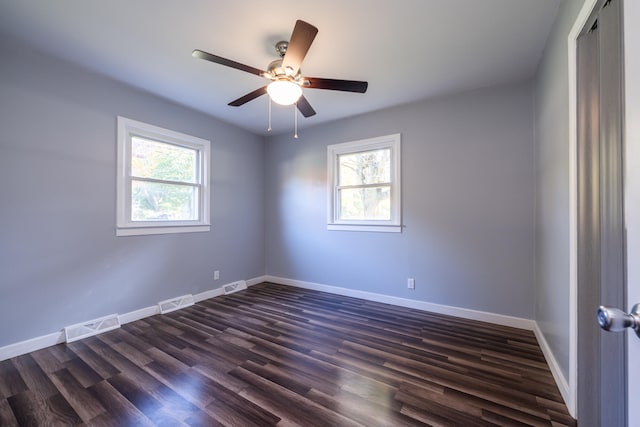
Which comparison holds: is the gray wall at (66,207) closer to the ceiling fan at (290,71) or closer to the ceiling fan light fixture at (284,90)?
the ceiling fan at (290,71)

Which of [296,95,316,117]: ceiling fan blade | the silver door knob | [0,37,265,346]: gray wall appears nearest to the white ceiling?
[0,37,265,346]: gray wall

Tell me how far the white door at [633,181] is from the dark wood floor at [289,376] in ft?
4.00

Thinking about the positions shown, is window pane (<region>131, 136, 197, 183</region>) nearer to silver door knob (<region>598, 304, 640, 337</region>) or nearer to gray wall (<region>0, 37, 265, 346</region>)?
gray wall (<region>0, 37, 265, 346</region>)

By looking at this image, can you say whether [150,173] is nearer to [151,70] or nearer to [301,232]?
[151,70]

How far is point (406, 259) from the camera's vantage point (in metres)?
3.32

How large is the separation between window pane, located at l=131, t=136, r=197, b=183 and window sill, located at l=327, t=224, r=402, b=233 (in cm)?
212

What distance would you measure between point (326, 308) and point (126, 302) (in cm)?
228

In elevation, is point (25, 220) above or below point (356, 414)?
above

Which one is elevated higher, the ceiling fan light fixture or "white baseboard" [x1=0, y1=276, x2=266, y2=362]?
the ceiling fan light fixture

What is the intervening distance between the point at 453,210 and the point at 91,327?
4.05m

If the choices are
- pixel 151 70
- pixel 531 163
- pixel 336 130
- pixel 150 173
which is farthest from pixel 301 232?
pixel 531 163

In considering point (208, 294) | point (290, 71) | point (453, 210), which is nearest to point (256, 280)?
point (208, 294)

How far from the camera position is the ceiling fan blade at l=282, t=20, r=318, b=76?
1584 mm

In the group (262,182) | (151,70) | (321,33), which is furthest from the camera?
(262,182)
